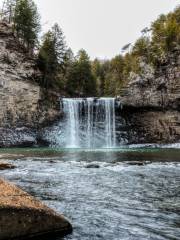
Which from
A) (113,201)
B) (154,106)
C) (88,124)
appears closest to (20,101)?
(88,124)

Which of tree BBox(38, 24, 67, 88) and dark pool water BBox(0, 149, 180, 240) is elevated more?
tree BBox(38, 24, 67, 88)

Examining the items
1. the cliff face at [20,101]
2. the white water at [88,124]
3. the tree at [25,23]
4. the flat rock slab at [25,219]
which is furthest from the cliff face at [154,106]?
the flat rock slab at [25,219]

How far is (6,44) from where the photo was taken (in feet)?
219

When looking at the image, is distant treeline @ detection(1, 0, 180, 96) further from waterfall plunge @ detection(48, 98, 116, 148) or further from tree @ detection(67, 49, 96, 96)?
waterfall plunge @ detection(48, 98, 116, 148)

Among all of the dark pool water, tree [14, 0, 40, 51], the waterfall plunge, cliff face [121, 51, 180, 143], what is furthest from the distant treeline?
the dark pool water

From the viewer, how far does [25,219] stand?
8594mm

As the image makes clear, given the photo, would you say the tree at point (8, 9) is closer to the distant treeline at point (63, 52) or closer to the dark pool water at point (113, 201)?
the distant treeline at point (63, 52)

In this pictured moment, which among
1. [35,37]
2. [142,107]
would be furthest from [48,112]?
[35,37]

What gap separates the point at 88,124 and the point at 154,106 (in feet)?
40.1

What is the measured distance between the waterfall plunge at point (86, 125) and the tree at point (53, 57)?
762 centimetres

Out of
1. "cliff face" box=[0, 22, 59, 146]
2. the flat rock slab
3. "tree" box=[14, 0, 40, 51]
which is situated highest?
"tree" box=[14, 0, 40, 51]

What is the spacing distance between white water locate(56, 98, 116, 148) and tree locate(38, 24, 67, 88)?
25.5 feet

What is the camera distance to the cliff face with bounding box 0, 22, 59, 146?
60156 mm

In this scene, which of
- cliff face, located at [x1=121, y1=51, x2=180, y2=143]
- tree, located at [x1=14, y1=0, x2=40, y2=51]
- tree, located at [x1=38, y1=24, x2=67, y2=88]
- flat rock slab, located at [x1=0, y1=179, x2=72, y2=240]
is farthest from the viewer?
tree, located at [x1=14, y1=0, x2=40, y2=51]
